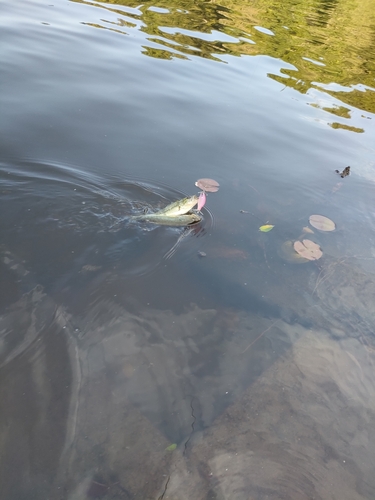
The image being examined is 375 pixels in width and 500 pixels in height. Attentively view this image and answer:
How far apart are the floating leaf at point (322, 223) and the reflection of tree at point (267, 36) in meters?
5.98

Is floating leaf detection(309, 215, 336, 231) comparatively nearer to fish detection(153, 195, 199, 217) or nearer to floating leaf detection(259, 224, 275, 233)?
floating leaf detection(259, 224, 275, 233)

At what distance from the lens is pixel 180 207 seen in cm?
485

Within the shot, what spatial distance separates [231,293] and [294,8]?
68.1 feet

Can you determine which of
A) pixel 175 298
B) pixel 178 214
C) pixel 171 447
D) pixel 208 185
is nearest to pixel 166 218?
pixel 178 214

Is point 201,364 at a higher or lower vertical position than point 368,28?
lower

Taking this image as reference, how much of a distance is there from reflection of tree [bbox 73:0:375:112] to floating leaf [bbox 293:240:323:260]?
6.72m

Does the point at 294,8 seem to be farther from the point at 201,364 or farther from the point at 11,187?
the point at 201,364

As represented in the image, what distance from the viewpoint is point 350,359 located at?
13.1 ft

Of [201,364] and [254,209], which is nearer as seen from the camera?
[201,364]

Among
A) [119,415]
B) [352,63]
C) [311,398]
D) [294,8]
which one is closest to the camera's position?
[119,415]

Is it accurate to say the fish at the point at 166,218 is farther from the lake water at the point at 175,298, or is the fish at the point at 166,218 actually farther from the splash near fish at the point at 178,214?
the lake water at the point at 175,298

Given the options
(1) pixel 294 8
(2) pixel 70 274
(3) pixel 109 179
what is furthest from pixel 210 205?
(1) pixel 294 8

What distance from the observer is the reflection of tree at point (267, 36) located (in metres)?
11.7

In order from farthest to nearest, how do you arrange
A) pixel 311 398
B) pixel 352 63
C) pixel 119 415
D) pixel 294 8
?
pixel 294 8, pixel 352 63, pixel 311 398, pixel 119 415
